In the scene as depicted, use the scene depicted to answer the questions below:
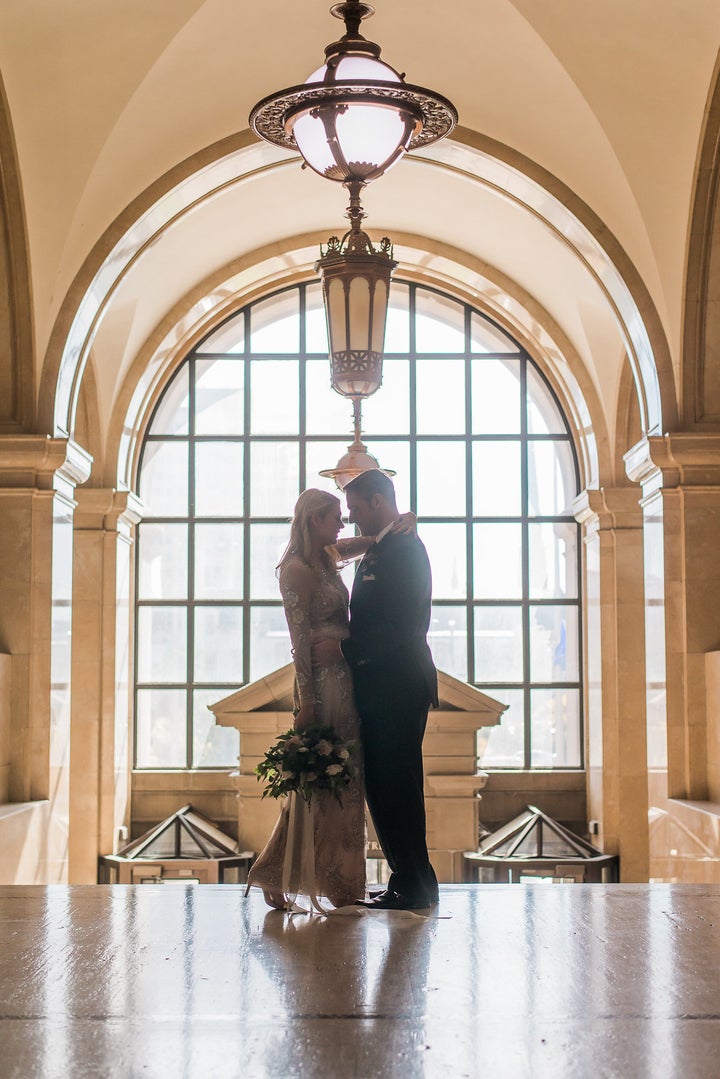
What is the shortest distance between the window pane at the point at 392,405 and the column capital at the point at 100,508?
3291 millimetres

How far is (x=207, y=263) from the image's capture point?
50.0 ft

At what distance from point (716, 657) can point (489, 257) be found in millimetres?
7217

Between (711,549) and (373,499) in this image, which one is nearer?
(373,499)

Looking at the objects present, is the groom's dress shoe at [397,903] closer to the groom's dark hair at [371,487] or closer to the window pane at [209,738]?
A: the groom's dark hair at [371,487]

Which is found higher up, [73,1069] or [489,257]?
[489,257]

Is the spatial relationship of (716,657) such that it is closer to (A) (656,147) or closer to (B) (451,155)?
(A) (656,147)

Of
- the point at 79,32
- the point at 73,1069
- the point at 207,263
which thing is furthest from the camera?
the point at 207,263

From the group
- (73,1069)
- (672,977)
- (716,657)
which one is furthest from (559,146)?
(73,1069)

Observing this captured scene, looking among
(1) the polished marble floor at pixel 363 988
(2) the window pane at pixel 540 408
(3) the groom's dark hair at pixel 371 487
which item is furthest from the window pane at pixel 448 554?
(3) the groom's dark hair at pixel 371 487

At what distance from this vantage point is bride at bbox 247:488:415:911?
216 inches

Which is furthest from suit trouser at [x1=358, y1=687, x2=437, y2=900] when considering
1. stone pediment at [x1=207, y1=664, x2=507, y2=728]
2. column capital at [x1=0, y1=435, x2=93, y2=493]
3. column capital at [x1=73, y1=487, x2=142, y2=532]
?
column capital at [x1=73, y1=487, x2=142, y2=532]

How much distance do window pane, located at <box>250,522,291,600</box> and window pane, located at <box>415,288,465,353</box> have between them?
2948 millimetres

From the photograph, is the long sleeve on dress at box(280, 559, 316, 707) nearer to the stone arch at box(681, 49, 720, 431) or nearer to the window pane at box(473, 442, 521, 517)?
the stone arch at box(681, 49, 720, 431)

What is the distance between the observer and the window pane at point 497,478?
1675 cm
